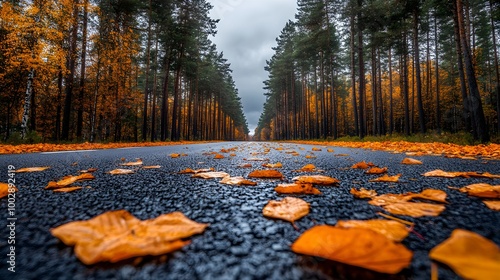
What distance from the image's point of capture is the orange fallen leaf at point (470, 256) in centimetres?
56

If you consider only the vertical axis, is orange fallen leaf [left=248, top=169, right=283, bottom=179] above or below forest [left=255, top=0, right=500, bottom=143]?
below

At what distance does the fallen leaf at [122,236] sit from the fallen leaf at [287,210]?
13.2 inches

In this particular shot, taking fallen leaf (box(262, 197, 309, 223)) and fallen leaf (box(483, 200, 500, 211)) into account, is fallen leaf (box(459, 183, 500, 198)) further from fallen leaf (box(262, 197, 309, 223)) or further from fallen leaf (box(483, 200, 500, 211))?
fallen leaf (box(262, 197, 309, 223))

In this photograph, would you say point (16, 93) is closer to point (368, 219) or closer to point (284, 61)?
point (368, 219)

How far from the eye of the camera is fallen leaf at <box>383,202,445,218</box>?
101 centimetres

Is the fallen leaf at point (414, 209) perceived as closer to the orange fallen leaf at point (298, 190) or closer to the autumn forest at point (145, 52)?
the orange fallen leaf at point (298, 190)

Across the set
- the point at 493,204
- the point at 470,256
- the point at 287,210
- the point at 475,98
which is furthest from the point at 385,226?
the point at 475,98

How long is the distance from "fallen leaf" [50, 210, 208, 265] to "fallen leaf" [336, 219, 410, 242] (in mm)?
581

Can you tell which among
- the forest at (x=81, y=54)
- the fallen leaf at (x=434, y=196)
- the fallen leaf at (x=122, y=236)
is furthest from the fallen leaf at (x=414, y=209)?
the forest at (x=81, y=54)

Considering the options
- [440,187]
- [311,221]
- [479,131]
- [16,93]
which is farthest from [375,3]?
[16,93]

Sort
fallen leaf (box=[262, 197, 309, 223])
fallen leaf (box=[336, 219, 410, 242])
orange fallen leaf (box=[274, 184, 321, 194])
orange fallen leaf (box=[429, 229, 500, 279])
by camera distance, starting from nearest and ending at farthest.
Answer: orange fallen leaf (box=[429, 229, 500, 279])
fallen leaf (box=[336, 219, 410, 242])
fallen leaf (box=[262, 197, 309, 223])
orange fallen leaf (box=[274, 184, 321, 194])

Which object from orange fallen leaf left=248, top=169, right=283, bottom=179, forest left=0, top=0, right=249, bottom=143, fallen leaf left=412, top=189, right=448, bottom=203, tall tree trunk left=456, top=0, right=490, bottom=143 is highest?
→ forest left=0, top=0, right=249, bottom=143

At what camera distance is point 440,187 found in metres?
1.61

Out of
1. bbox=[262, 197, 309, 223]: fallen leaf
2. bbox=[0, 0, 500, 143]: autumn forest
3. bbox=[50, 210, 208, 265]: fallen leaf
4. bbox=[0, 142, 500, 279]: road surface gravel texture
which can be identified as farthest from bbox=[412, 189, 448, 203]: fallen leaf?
bbox=[0, 0, 500, 143]: autumn forest
